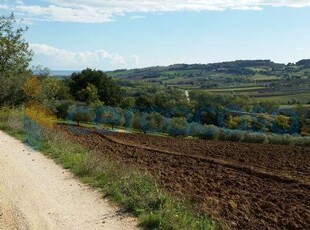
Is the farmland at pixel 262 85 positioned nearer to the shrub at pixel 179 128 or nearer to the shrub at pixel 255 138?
the shrub at pixel 179 128

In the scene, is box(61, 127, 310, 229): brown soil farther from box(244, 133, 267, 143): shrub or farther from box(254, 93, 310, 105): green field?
box(254, 93, 310, 105): green field

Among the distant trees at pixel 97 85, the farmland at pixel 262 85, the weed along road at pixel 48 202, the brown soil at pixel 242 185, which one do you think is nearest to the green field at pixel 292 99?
the farmland at pixel 262 85

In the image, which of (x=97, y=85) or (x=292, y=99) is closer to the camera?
(x=97, y=85)

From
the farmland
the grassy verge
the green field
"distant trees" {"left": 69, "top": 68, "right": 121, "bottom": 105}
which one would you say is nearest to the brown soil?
the grassy verge

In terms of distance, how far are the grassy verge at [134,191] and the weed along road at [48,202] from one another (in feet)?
1.17

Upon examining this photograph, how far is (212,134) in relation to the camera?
51.4 m

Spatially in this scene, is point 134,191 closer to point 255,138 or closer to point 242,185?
point 242,185

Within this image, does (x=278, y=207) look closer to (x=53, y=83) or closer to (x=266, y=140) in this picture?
(x=53, y=83)

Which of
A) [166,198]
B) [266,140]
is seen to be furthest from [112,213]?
[266,140]

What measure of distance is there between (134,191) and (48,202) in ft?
7.63

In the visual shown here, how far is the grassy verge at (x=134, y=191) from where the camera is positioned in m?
10.6

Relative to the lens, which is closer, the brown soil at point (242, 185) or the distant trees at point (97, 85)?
the brown soil at point (242, 185)

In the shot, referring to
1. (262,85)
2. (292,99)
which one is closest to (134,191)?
(292,99)

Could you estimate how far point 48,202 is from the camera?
1296 centimetres
